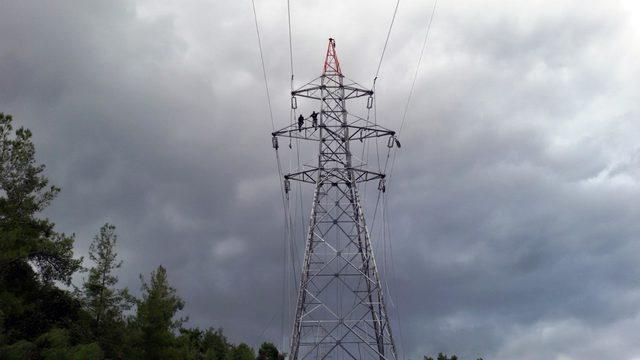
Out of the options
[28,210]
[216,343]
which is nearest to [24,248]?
[28,210]

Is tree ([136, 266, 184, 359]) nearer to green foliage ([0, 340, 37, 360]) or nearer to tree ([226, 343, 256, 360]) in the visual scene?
green foliage ([0, 340, 37, 360])

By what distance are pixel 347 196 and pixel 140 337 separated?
48.4ft

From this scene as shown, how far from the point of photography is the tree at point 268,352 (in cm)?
8658

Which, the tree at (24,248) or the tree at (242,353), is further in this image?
the tree at (242,353)

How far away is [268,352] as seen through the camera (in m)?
87.4

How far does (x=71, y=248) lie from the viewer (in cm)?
3569

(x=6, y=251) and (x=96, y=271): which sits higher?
(x=96, y=271)

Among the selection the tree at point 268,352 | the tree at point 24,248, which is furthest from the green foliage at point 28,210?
the tree at point 268,352

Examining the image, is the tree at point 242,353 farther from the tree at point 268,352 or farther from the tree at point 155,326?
the tree at point 155,326

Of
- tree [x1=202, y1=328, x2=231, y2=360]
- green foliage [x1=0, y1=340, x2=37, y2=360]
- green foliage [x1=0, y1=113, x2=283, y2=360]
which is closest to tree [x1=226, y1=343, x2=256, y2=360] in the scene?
tree [x1=202, y1=328, x2=231, y2=360]

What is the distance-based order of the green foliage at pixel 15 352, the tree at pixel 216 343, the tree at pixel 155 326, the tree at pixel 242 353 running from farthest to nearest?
1. the tree at pixel 216 343
2. the tree at pixel 242 353
3. the tree at pixel 155 326
4. the green foliage at pixel 15 352

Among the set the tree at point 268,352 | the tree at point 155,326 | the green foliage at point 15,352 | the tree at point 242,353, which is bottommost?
the green foliage at point 15,352

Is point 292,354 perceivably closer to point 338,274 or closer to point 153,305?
point 338,274

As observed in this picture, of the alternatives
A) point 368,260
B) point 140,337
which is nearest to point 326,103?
point 368,260
